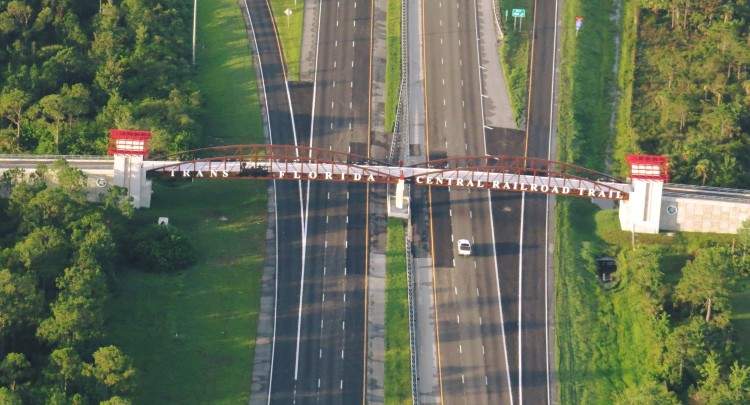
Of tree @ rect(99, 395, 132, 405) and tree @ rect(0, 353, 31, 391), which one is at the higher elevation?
tree @ rect(0, 353, 31, 391)

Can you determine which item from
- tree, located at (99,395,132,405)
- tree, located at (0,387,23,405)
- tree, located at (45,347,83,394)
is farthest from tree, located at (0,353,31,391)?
tree, located at (99,395,132,405)

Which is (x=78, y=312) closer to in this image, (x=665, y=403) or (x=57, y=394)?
(x=57, y=394)

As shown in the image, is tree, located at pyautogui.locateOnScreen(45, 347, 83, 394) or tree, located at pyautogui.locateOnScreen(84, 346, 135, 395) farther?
tree, located at pyautogui.locateOnScreen(84, 346, 135, 395)

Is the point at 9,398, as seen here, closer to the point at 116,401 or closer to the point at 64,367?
the point at 64,367

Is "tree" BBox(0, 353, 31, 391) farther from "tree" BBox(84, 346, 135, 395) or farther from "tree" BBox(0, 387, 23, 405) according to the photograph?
"tree" BBox(84, 346, 135, 395)

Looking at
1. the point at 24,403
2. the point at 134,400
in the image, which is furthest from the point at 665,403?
the point at 24,403

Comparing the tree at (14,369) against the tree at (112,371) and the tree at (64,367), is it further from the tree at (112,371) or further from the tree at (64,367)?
the tree at (112,371)
